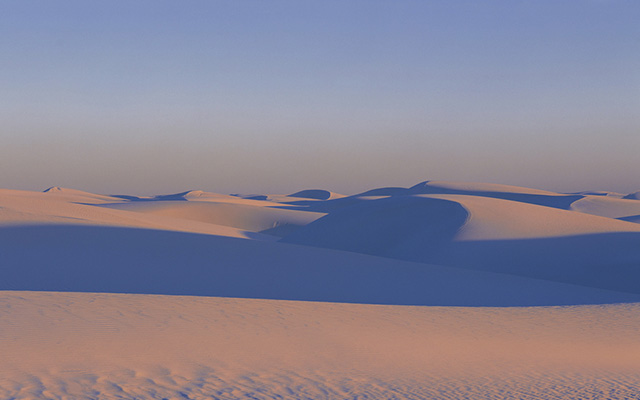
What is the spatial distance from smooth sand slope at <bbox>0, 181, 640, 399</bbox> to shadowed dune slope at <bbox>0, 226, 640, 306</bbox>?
7 cm

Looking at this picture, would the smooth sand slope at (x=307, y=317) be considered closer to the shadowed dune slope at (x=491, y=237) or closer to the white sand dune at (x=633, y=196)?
the shadowed dune slope at (x=491, y=237)

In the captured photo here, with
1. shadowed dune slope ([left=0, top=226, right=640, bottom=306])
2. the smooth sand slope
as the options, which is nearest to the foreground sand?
the smooth sand slope

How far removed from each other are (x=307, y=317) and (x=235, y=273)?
16.0 ft

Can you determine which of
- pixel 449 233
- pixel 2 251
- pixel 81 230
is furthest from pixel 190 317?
pixel 449 233

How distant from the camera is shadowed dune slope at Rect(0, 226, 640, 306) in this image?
12180 millimetres

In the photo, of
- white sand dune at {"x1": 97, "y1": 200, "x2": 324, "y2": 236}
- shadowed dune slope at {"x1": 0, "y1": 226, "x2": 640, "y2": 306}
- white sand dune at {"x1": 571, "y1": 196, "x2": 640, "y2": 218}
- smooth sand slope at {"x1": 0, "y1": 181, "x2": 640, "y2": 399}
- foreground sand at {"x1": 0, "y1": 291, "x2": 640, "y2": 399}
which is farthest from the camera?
white sand dune at {"x1": 571, "y1": 196, "x2": 640, "y2": 218}

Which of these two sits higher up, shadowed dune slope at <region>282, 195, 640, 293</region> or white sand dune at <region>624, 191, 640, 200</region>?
white sand dune at <region>624, 191, 640, 200</region>

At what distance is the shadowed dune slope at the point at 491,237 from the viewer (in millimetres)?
18766

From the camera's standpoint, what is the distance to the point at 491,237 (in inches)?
862

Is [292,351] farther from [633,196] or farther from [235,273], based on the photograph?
[633,196]

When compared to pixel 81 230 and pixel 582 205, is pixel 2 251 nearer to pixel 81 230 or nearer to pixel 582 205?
pixel 81 230

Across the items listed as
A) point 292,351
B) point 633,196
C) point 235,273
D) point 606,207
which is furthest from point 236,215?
point 633,196

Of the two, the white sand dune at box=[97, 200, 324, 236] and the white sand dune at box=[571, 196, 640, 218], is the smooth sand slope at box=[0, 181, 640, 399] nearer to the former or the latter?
the white sand dune at box=[97, 200, 324, 236]

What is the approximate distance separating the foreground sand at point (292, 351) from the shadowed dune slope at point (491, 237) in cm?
849
